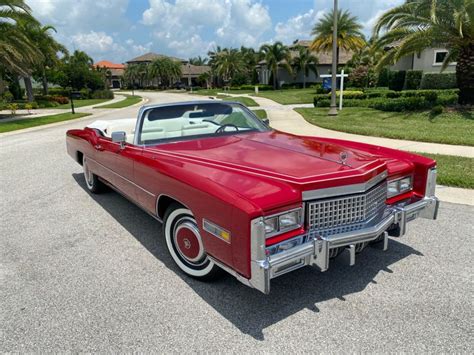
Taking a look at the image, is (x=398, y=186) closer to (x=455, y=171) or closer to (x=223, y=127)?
(x=223, y=127)

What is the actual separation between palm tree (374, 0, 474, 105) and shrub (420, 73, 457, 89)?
37.2ft

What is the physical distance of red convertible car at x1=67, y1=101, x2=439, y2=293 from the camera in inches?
104

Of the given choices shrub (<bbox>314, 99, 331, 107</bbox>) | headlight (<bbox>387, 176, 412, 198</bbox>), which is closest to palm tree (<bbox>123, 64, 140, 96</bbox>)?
shrub (<bbox>314, 99, 331, 107</bbox>)

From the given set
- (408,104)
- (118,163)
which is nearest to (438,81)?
(408,104)

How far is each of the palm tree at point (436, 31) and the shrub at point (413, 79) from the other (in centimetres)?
1333

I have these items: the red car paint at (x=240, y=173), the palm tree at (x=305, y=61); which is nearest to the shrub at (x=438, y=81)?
the red car paint at (x=240, y=173)

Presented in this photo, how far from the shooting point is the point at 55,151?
400 inches

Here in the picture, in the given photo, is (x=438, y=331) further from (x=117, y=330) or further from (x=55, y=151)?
→ (x=55, y=151)

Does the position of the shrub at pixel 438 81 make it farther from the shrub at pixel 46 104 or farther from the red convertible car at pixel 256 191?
the shrub at pixel 46 104

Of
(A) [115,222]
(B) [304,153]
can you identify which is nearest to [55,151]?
(A) [115,222]

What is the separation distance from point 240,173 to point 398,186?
5.27ft

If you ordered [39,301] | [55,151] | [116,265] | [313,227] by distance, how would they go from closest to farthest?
1. [313,227]
2. [39,301]
3. [116,265]
4. [55,151]

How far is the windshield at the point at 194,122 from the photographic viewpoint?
422cm

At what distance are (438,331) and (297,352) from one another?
1.03 metres
